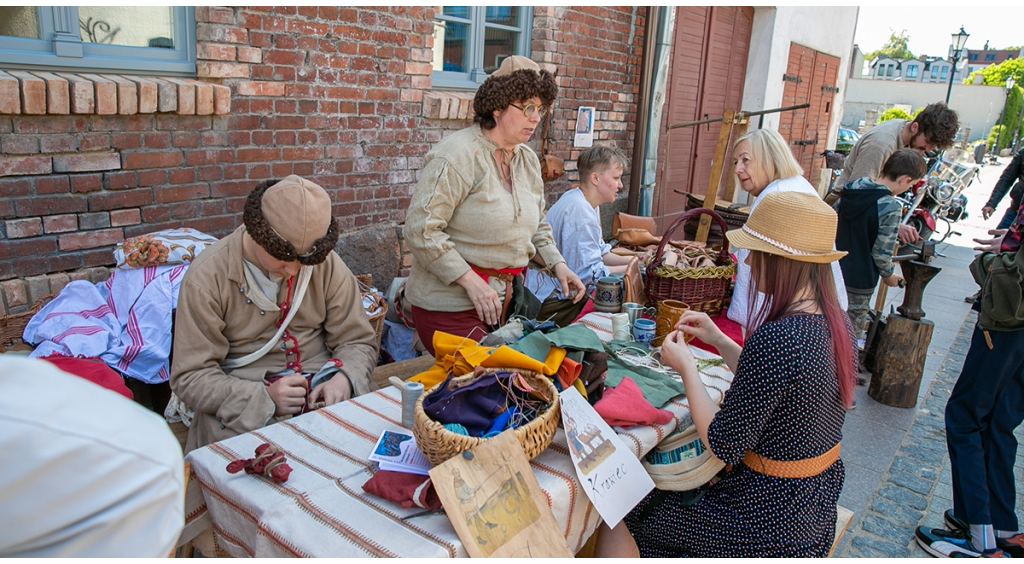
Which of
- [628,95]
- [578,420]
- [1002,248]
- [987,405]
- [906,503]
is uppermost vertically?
[628,95]

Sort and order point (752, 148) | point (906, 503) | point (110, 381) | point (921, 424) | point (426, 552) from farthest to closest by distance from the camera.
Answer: point (921, 424)
point (752, 148)
point (906, 503)
point (110, 381)
point (426, 552)

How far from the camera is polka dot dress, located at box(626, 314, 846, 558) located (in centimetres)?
185

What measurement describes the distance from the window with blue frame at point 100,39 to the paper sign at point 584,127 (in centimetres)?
348

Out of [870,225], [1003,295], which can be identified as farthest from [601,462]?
[870,225]

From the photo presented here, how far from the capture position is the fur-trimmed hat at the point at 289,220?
222cm

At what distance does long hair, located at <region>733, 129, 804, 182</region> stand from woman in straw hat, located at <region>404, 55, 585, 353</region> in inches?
53.3

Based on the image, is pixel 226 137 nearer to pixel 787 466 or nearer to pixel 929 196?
pixel 787 466

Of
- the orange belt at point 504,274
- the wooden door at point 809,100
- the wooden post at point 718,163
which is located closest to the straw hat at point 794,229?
the orange belt at point 504,274

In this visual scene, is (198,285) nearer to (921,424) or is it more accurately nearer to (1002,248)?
(1002,248)

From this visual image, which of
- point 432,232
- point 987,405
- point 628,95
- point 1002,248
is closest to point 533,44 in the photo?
point 628,95

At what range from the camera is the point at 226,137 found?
139 inches

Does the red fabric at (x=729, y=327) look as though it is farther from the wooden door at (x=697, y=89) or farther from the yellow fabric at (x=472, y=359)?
the wooden door at (x=697, y=89)

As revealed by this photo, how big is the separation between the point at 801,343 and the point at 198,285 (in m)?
1.93

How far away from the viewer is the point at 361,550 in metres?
1.44
